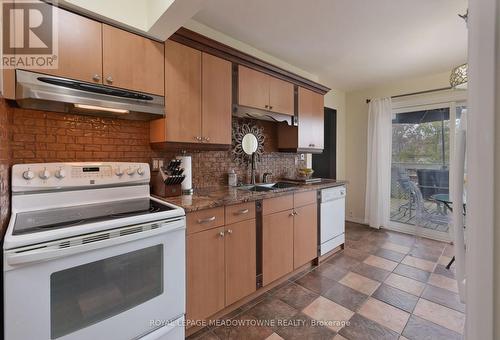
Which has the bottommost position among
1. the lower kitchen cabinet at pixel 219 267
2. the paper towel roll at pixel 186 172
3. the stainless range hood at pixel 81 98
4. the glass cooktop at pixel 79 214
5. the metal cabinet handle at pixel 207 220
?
the lower kitchen cabinet at pixel 219 267

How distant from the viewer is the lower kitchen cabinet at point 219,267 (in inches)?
62.9

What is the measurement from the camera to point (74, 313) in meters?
1.10

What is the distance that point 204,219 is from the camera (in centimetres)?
163

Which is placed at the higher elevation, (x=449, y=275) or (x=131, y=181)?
(x=131, y=181)

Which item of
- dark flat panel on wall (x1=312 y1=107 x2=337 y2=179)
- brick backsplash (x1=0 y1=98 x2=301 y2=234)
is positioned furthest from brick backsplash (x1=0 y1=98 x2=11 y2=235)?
dark flat panel on wall (x1=312 y1=107 x2=337 y2=179)

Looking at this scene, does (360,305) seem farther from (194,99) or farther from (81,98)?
(81,98)

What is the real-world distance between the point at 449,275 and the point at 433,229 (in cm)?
141

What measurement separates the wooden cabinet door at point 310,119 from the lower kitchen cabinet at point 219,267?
1.52 meters

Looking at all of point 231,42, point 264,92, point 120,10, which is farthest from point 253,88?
point 120,10

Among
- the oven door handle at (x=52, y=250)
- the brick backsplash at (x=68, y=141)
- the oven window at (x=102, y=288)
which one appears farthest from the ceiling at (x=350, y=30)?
the oven window at (x=102, y=288)

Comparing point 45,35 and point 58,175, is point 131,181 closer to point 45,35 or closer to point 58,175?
point 58,175

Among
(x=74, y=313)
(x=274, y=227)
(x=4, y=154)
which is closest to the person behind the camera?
(x=74, y=313)

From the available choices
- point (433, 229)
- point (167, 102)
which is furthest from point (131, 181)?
point (433, 229)

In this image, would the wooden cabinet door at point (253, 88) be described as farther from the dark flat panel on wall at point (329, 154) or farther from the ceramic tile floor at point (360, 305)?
the dark flat panel on wall at point (329, 154)
